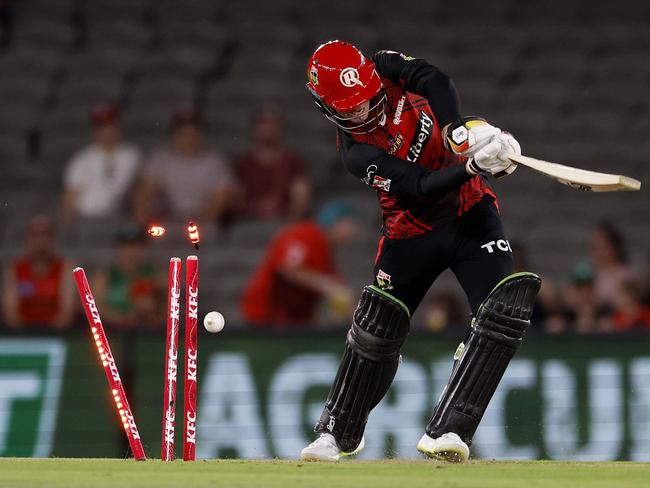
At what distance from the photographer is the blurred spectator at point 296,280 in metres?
9.74

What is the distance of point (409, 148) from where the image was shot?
6055 millimetres

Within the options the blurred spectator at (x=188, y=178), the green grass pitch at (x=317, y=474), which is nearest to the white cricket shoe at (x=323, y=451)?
the green grass pitch at (x=317, y=474)

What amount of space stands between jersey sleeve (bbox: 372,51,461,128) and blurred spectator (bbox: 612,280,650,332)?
3904 mm

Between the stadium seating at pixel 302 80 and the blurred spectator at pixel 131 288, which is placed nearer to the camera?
the blurred spectator at pixel 131 288

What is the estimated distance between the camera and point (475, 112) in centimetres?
1243

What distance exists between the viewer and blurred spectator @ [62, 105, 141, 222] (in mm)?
11195

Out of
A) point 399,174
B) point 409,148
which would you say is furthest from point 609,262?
point 399,174

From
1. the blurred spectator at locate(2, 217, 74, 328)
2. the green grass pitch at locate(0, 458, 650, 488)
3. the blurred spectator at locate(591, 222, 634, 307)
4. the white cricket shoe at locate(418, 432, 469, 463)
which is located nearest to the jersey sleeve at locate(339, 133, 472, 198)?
the white cricket shoe at locate(418, 432, 469, 463)

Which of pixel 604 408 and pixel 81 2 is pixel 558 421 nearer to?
pixel 604 408

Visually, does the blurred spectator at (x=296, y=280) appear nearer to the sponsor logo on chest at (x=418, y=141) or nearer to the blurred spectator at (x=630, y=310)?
the blurred spectator at (x=630, y=310)

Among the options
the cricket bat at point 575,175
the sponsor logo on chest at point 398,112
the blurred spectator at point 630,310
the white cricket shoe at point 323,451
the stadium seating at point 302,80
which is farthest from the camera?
the stadium seating at point 302,80

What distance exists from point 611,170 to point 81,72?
4.92 m

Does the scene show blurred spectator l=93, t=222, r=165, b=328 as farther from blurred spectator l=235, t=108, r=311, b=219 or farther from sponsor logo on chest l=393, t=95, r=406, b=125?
sponsor logo on chest l=393, t=95, r=406, b=125

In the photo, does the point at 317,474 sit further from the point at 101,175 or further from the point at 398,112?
the point at 101,175
